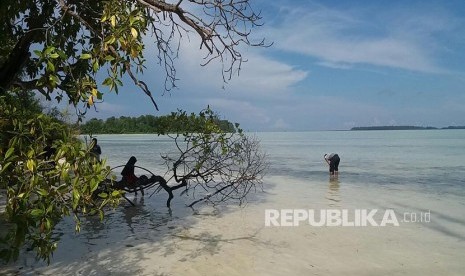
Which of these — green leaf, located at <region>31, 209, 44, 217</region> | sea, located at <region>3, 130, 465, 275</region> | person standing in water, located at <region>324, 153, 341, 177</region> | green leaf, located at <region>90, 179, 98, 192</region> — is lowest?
sea, located at <region>3, 130, 465, 275</region>

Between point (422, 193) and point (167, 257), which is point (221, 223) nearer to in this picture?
point (167, 257)

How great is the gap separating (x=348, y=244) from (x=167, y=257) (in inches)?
123

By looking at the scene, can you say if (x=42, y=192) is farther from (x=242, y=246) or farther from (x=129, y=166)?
(x=129, y=166)

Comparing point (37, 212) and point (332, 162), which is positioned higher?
point (37, 212)

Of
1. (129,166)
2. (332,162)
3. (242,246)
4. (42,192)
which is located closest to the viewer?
(42,192)

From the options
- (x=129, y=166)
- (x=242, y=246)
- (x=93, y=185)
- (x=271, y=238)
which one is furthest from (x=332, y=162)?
(x=93, y=185)

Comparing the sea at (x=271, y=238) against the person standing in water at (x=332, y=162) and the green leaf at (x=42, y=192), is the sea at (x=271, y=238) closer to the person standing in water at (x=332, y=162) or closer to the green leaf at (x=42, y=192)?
the green leaf at (x=42, y=192)

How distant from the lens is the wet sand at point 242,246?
18.4 feet

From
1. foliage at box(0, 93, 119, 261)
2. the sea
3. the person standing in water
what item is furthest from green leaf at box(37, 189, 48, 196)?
the person standing in water

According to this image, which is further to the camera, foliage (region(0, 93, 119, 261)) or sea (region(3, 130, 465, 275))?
sea (region(3, 130, 465, 275))

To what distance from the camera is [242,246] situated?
264 inches

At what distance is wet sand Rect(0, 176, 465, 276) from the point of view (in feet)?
18.4

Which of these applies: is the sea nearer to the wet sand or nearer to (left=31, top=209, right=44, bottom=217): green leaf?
the wet sand

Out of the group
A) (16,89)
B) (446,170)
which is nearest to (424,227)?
(16,89)
